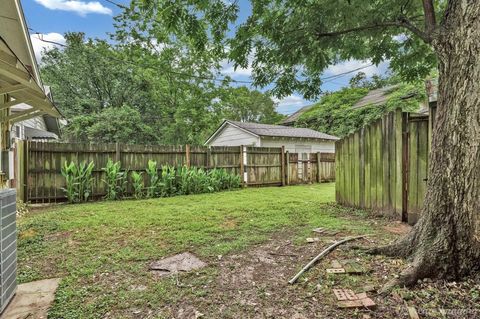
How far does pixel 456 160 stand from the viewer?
7.17 ft

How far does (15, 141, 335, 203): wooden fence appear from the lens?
22.0ft

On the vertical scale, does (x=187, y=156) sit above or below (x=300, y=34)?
below

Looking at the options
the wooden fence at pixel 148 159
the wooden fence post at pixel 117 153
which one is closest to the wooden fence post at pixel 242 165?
the wooden fence at pixel 148 159

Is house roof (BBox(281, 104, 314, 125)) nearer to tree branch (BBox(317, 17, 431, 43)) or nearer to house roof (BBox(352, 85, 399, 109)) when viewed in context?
house roof (BBox(352, 85, 399, 109))

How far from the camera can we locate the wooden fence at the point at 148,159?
6.71m

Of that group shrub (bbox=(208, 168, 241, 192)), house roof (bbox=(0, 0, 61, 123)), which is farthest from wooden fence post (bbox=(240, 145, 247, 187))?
house roof (bbox=(0, 0, 61, 123))

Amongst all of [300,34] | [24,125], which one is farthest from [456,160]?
[24,125]

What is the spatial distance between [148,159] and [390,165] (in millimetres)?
6716

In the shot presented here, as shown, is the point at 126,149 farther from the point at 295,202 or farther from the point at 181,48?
the point at 181,48

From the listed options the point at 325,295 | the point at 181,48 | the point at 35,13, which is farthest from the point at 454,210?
the point at 181,48

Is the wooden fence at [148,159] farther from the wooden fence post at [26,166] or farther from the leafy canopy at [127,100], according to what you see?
the leafy canopy at [127,100]

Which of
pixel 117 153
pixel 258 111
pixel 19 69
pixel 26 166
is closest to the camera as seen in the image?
pixel 19 69

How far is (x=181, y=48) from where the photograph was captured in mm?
18125

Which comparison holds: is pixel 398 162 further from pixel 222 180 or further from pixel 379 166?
pixel 222 180
